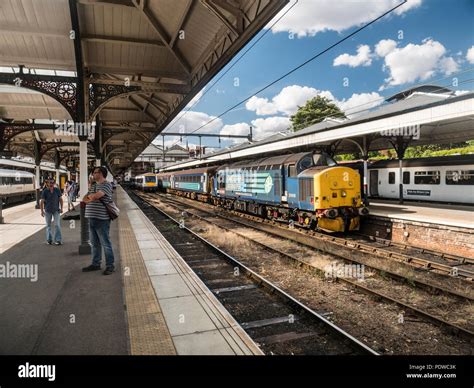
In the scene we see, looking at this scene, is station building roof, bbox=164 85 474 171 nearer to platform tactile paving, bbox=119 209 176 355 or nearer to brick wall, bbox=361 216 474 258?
brick wall, bbox=361 216 474 258

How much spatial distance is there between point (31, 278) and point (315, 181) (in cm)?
919

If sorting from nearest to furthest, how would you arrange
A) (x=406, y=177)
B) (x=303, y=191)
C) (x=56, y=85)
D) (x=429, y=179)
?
(x=56, y=85), (x=303, y=191), (x=429, y=179), (x=406, y=177)

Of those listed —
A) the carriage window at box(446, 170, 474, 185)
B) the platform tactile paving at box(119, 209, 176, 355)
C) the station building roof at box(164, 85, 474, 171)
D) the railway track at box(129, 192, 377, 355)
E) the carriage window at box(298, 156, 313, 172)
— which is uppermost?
the station building roof at box(164, 85, 474, 171)

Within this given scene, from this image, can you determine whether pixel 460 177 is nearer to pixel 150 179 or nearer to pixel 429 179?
pixel 429 179

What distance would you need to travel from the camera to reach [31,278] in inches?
247

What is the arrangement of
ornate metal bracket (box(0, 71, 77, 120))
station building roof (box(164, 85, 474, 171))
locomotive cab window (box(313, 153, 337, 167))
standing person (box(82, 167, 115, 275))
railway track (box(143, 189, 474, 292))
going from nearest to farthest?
standing person (box(82, 167, 115, 275)), railway track (box(143, 189, 474, 292)), ornate metal bracket (box(0, 71, 77, 120)), station building roof (box(164, 85, 474, 171)), locomotive cab window (box(313, 153, 337, 167))

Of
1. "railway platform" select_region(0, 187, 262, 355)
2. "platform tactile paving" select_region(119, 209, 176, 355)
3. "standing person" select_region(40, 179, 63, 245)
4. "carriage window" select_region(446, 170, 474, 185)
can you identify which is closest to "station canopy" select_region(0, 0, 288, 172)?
"standing person" select_region(40, 179, 63, 245)

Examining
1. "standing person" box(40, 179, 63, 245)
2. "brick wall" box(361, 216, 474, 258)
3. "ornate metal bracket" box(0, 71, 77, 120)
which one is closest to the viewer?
"standing person" box(40, 179, 63, 245)

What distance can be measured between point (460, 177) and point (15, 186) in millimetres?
30715

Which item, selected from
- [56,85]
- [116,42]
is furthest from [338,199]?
[56,85]

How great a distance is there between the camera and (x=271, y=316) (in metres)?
5.63

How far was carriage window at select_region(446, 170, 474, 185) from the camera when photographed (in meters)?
16.7

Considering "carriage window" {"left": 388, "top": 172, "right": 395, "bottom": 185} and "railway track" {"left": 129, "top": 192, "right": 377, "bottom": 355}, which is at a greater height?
"carriage window" {"left": 388, "top": 172, "right": 395, "bottom": 185}
